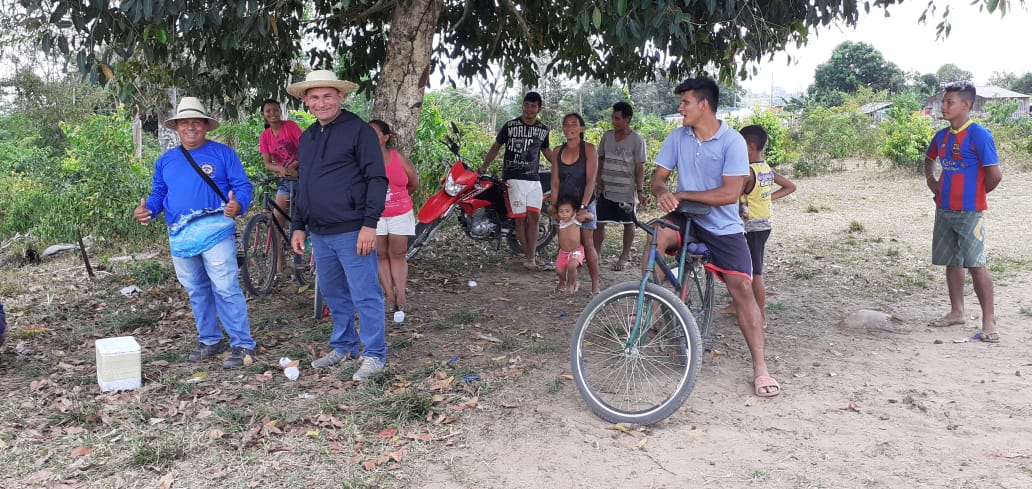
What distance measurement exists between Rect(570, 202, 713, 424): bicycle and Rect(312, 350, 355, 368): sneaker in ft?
5.47

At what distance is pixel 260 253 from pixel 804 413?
206 inches

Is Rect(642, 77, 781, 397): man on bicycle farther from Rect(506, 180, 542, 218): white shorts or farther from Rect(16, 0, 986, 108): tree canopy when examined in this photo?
Rect(506, 180, 542, 218): white shorts

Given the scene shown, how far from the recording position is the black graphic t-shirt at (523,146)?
7.97 meters

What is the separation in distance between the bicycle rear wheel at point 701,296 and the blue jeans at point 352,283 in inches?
76.5

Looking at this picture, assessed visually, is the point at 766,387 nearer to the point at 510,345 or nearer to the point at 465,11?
the point at 510,345

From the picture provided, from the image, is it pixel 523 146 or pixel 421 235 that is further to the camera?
pixel 523 146

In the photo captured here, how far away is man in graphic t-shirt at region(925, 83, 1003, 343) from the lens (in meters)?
5.59

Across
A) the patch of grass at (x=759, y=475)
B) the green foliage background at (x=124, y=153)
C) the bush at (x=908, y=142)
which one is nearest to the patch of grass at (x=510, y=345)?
the patch of grass at (x=759, y=475)

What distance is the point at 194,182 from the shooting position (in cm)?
498

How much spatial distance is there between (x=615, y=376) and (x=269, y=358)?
2430 mm

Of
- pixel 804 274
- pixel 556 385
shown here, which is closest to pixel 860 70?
pixel 804 274

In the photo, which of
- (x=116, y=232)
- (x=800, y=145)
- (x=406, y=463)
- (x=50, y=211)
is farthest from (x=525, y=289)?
(x=800, y=145)

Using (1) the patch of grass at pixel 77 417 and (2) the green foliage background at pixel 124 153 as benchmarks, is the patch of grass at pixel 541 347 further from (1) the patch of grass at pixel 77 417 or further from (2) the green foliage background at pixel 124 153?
(2) the green foliage background at pixel 124 153

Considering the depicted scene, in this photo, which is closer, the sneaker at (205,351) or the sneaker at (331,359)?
the sneaker at (331,359)
